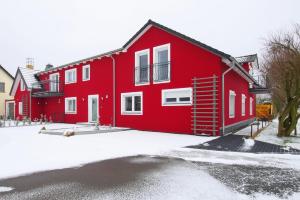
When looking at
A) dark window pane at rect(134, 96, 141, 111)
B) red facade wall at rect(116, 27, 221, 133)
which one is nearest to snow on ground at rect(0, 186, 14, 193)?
red facade wall at rect(116, 27, 221, 133)

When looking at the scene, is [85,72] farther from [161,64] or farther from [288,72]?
[288,72]

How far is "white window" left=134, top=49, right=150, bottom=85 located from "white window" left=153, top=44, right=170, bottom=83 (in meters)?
0.53

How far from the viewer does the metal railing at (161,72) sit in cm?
1326

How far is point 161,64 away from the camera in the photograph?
1345 centimetres

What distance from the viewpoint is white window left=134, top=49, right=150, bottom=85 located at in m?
14.2

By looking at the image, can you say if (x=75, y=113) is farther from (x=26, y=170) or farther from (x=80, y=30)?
(x=80, y=30)

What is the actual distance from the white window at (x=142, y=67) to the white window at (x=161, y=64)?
1.74ft

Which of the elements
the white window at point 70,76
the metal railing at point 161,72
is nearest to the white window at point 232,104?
the metal railing at point 161,72

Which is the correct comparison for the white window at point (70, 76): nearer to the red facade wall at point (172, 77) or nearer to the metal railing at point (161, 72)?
the red facade wall at point (172, 77)

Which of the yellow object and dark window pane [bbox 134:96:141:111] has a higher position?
dark window pane [bbox 134:96:141:111]

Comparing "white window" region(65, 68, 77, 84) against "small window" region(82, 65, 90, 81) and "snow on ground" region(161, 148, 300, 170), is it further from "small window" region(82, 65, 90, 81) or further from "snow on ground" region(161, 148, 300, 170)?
"snow on ground" region(161, 148, 300, 170)

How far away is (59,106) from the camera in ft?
70.4

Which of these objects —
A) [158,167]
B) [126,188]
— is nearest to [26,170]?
[126,188]

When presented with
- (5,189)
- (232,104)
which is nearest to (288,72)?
(232,104)
